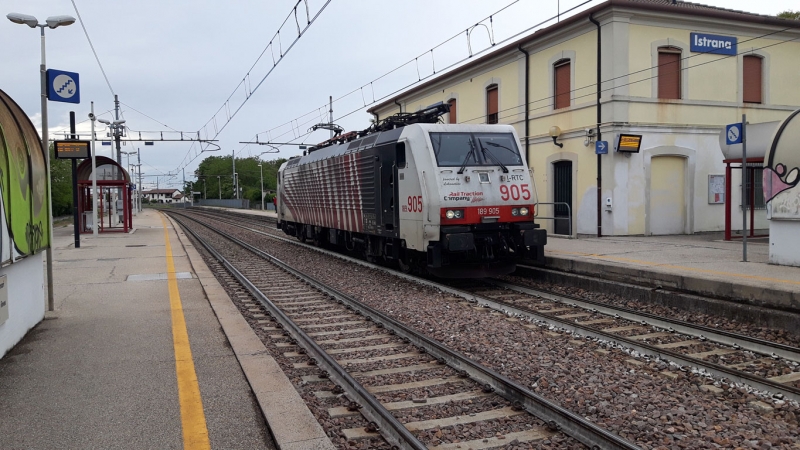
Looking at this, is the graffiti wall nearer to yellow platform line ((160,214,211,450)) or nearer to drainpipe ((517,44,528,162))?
yellow platform line ((160,214,211,450))

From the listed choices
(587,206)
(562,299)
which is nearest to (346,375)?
(562,299)

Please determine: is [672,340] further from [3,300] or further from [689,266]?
[3,300]

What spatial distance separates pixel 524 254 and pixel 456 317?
11.6ft

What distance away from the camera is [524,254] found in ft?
38.0

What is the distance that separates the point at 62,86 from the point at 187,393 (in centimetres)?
720

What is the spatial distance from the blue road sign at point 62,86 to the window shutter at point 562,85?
1340cm

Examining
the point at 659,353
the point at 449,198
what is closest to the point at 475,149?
the point at 449,198

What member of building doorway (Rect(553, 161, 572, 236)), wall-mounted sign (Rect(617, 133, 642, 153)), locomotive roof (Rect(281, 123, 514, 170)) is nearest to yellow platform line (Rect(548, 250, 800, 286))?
locomotive roof (Rect(281, 123, 514, 170))

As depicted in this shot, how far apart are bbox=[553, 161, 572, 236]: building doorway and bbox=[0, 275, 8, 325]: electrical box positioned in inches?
615

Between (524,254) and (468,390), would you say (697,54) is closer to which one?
(524,254)

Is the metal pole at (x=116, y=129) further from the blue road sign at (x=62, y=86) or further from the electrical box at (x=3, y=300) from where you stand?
the electrical box at (x=3, y=300)

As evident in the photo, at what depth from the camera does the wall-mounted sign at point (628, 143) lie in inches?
669

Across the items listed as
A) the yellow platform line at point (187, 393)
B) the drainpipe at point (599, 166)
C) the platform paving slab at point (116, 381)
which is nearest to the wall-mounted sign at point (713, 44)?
the drainpipe at point (599, 166)

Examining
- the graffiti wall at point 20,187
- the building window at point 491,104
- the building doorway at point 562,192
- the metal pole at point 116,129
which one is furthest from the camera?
the metal pole at point 116,129
